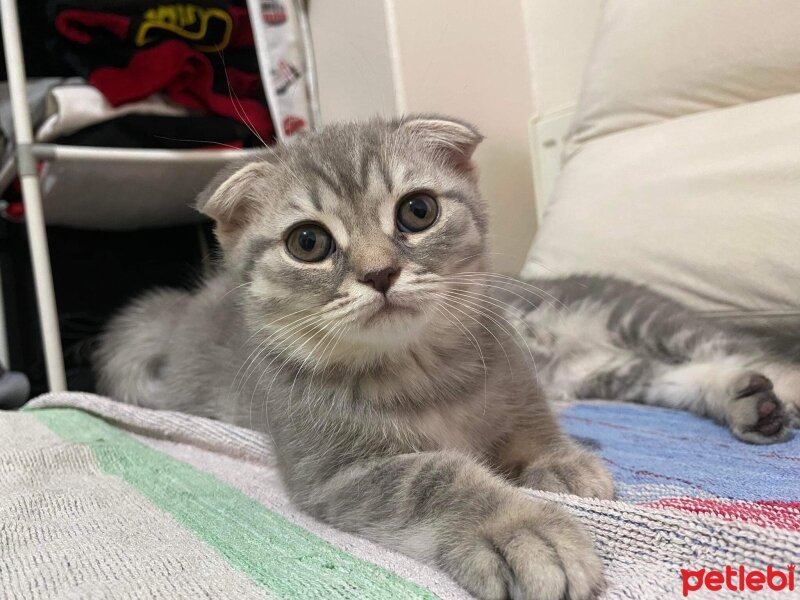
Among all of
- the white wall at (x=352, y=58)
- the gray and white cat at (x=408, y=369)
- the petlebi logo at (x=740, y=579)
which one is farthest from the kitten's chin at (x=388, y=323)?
the white wall at (x=352, y=58)

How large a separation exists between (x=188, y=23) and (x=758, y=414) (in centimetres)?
166

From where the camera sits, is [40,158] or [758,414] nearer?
[758,414]

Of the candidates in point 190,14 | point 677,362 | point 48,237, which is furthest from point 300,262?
point 48,237

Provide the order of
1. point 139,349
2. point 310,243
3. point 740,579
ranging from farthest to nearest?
point 139,349, point 310,243, point 740,579

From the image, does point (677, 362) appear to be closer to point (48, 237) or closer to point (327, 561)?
point (327, 561)

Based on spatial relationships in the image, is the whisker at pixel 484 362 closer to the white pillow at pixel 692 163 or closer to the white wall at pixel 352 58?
the white pillow at pixel 692 163

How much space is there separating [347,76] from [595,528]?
1.58 m

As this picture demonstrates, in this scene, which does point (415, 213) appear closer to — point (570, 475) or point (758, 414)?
point (570, 475)

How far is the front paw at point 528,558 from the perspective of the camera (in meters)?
0.53

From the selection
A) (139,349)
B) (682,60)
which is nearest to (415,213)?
(682,60)

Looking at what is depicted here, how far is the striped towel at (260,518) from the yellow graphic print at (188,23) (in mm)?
1069

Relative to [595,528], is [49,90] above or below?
above

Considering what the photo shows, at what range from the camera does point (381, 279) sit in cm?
75

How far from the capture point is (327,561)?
2.02ft
